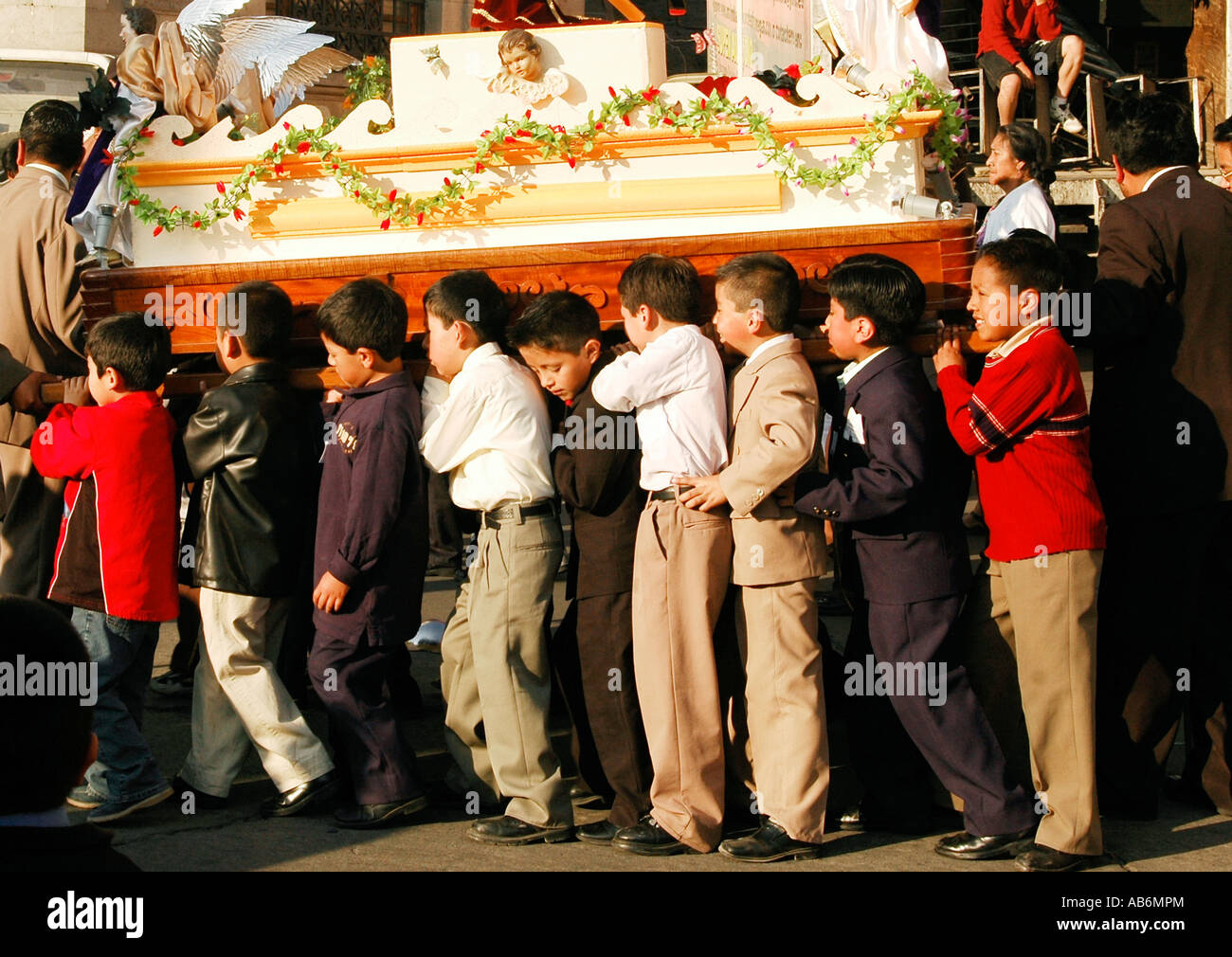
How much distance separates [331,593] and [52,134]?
262 cm

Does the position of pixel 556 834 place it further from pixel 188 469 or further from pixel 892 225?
pixel 892 225

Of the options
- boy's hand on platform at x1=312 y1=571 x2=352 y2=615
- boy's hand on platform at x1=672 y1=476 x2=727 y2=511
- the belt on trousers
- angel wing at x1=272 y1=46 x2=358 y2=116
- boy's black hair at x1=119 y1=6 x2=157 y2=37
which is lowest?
boy's hand on platform at x1=312 y1=571 x2=352 y2=615

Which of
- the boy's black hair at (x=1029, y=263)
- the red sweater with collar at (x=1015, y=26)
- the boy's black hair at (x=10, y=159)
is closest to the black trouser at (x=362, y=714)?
the boy's black hair at (x=1029, y=263)

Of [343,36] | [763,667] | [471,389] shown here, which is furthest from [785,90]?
[343,36]

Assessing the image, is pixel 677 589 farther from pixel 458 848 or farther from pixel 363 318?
pixel 363 318

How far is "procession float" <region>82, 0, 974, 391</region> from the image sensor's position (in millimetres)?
4688

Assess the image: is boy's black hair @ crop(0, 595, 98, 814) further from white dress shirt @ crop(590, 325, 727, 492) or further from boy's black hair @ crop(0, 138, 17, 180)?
boy's black hair @ crop(0, 138, 17, 180)

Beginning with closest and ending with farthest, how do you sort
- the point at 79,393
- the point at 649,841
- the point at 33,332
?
1. the point at 649,841
2. the point at 79,393
3. the point at 33,332

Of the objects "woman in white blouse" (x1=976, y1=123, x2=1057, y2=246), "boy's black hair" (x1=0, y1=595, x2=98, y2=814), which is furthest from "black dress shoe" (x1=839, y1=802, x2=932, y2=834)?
"boy's black hair" (x1=0, y1=595, x2=98, y2=814)

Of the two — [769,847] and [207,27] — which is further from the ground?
[207,27]

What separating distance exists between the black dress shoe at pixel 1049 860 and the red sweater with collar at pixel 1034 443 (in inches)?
31.8

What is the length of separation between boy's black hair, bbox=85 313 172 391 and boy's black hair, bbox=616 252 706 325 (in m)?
1.53

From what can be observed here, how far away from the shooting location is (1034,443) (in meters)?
4.00

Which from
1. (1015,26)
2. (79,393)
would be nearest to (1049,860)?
(79,393)
